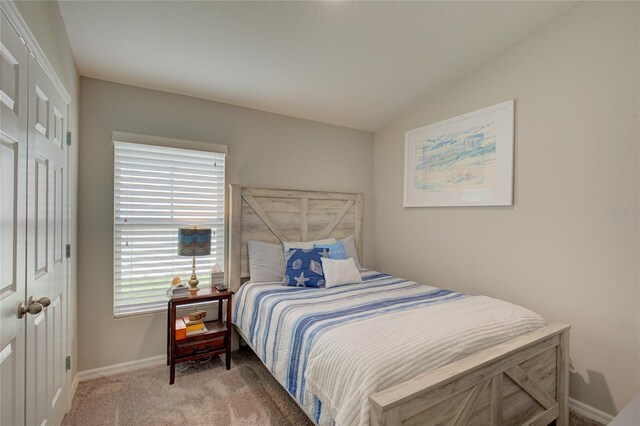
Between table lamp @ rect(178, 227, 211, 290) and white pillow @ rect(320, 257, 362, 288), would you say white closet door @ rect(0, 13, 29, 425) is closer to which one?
table lamp @ rect(178, 227, 211, 290)

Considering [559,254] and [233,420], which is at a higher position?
[559,254]

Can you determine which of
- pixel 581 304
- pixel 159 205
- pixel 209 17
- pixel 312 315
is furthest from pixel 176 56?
pixel 581 304

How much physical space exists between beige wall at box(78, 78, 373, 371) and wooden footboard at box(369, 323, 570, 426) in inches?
92.8

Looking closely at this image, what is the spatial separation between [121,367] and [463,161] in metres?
3.55

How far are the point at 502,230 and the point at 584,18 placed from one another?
165cm

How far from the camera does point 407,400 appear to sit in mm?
1269

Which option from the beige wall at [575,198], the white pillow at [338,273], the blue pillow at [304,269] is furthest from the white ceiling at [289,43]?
the white pillow at [338,273]

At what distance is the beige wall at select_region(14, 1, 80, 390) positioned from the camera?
1.43 m

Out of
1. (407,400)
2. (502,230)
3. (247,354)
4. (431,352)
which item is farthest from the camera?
(247,354)

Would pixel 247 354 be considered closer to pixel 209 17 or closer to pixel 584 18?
pixel 209 17

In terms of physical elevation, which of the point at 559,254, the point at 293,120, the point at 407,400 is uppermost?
the point at 293,120

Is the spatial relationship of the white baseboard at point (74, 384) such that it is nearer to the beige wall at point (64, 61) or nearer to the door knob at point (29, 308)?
the beige wall at point (64, 61)

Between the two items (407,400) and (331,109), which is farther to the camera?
(331,109)

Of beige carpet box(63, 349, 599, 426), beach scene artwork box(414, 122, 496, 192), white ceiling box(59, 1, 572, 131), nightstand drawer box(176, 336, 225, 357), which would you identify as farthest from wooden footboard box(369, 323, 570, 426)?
white ceiling box(59, 1, 572, 131)
